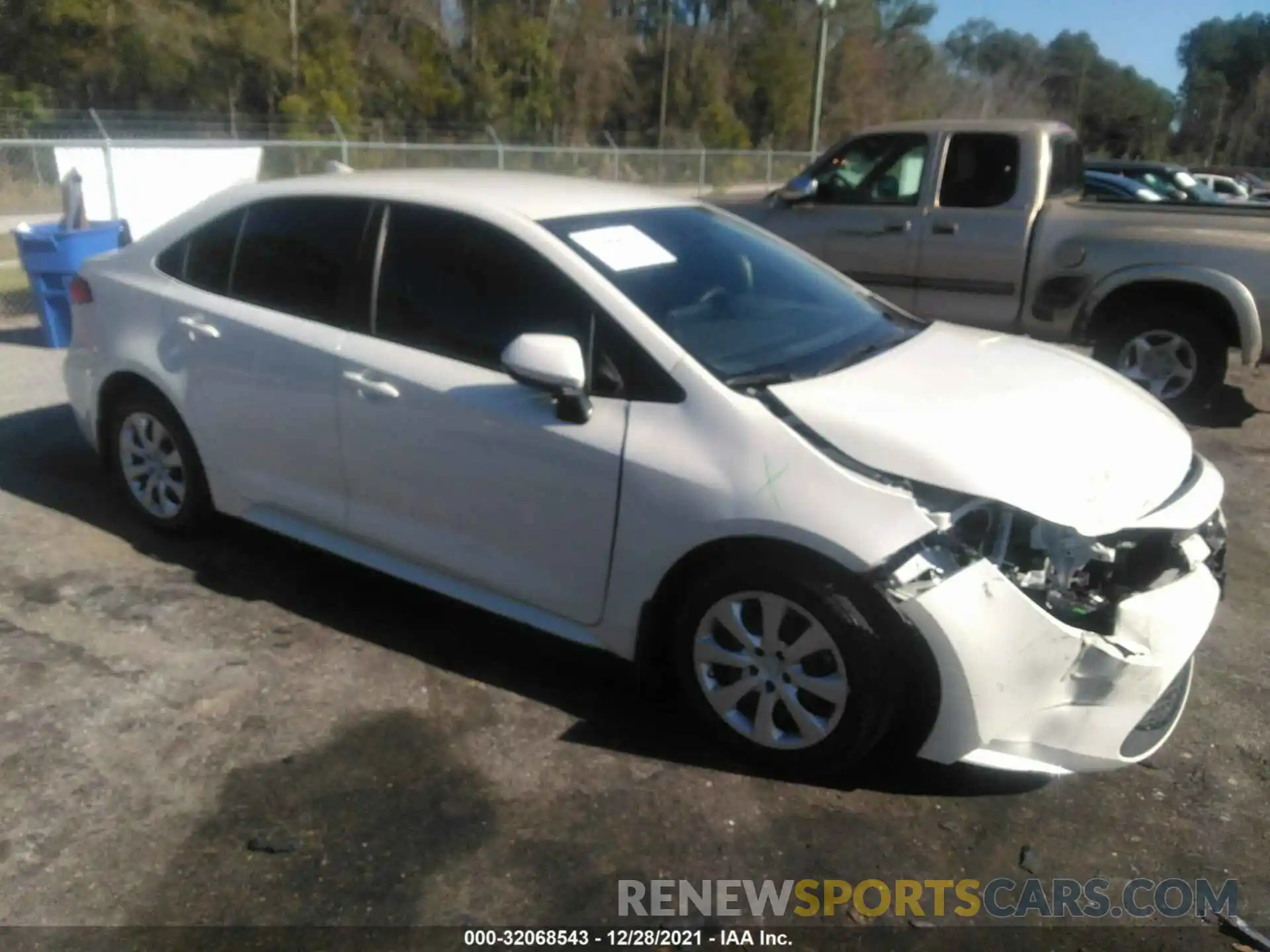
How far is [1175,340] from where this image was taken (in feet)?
23.4

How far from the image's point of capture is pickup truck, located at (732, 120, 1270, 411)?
6914 mm

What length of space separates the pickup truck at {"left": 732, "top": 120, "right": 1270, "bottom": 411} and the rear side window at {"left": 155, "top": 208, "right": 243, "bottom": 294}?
4833mm

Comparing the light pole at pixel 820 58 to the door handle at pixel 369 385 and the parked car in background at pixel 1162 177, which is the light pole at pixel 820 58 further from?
the door handle at pixel 369 385

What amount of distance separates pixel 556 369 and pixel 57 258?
6.25 meters

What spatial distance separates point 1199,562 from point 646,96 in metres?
49.2

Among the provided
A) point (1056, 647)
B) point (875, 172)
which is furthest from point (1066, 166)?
point (1056, 647)

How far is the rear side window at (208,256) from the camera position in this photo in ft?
14.8

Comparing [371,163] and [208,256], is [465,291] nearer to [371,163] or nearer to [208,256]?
[208,256]

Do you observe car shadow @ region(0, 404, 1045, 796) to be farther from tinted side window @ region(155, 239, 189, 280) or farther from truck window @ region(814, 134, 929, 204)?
truck window @ region(814, 134, 929, 204)

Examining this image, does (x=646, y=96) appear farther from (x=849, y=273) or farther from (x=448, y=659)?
(x=448, y=659)

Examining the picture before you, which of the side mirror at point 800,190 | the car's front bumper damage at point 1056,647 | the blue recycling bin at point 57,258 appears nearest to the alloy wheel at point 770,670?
the car's front bumper damage at point 1056,647

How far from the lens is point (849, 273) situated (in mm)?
8250

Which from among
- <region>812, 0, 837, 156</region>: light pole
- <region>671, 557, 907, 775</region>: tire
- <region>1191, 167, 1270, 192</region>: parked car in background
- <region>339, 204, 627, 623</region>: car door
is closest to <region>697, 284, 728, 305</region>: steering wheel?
<region>339, 204, 627, 623</region>: car door

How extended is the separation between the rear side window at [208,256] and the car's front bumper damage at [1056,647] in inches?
118
